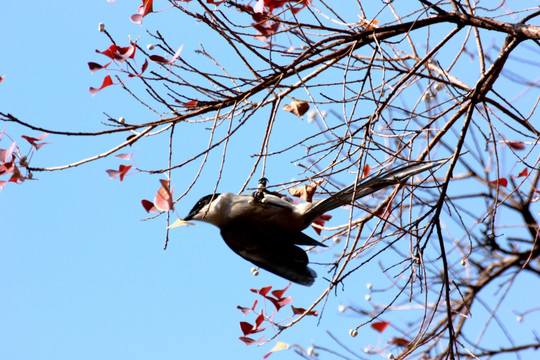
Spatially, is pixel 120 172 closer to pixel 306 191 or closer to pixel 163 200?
pixel 163 200

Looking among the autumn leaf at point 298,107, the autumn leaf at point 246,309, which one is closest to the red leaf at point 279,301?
the autumn leaf at point 246,309

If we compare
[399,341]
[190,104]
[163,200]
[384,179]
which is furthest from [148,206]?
[399,341]

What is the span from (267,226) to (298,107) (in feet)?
2.27

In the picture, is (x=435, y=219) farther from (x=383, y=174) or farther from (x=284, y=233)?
(x=284, y=233)

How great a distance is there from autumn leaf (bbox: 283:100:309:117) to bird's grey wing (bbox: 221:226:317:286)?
0.67m

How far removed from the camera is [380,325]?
2947mm

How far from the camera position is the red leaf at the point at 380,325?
2932 millimetres

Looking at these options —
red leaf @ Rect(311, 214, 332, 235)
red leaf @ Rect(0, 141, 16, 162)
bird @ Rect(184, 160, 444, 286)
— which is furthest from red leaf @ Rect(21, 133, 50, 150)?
red leaf @ Rect(311, 214, 332, 235)

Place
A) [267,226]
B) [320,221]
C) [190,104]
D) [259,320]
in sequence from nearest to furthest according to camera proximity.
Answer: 1. [190,104]
2. [259,320]
3. [267,226]
4. [320,221]

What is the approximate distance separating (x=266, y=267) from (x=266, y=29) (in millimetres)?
1169

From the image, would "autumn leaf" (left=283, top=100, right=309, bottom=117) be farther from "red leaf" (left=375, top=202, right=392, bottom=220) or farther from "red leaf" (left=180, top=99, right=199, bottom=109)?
"red leaf" (left=375, top=202, right=392, bottom=220)

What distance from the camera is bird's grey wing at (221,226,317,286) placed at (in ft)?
9.74

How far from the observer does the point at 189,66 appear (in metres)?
2.48

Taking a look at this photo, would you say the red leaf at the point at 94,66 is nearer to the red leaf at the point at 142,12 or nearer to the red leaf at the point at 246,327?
the red leaf at the point at 142,12
